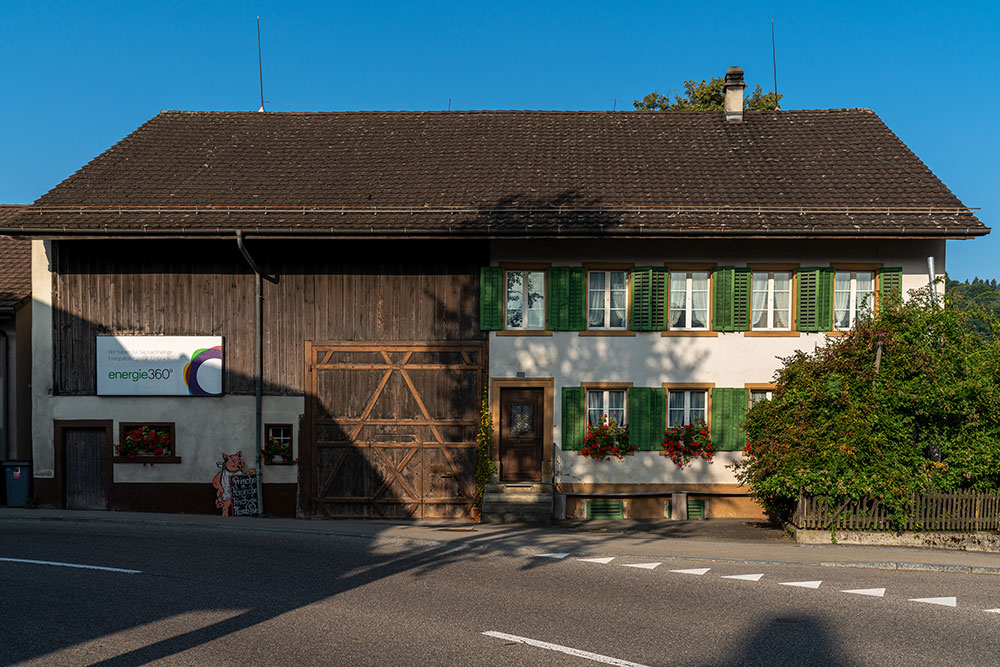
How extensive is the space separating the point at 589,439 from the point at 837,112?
1032 centimetres

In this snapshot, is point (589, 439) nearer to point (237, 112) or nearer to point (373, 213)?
point (373, 213)

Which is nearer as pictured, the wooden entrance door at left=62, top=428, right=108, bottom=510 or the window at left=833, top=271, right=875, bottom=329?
the window at left=833, top=271, right=875, bottom=329

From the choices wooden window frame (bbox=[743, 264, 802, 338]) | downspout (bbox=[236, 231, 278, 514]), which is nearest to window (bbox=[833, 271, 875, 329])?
wooden window frame (bbox=[743, 264, 802, 338])

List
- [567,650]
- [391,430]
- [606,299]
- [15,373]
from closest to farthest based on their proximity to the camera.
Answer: [567,650]
[606,299]
[391,430]
[15,373]

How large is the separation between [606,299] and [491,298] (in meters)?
2.25

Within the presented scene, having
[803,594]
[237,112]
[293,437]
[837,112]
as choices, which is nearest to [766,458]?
[803,594]

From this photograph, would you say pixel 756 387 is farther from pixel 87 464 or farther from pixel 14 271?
pixel 14 271

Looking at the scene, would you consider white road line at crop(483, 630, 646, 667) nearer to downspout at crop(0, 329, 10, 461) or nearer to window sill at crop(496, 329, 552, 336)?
window sill at crop(496, 329, 552, 336)

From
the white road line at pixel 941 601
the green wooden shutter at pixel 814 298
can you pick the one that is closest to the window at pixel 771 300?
the green wooden shutter at pixel 814 298

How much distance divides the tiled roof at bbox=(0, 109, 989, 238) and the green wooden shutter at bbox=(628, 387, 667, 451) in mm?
3138

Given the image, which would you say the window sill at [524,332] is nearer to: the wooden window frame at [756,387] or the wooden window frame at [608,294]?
the wooden window frame at [608,294]

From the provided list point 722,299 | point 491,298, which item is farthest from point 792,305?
point 491,298

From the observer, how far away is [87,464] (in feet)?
59.0

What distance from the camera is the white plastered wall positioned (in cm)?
1756
